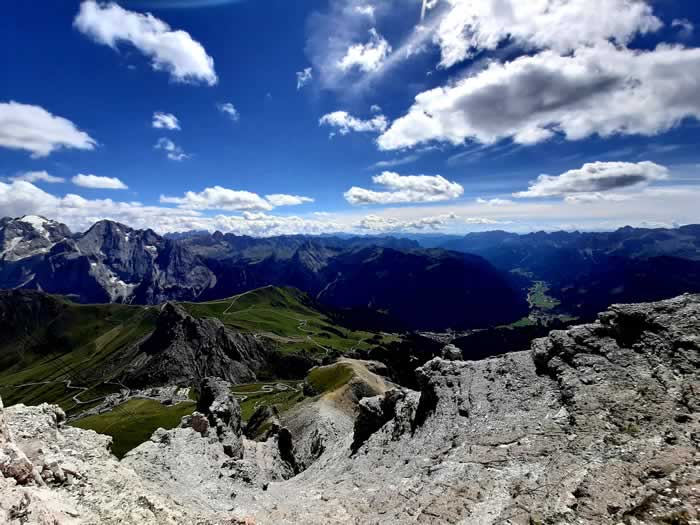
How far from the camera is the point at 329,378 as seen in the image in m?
123

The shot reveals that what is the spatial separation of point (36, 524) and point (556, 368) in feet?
122

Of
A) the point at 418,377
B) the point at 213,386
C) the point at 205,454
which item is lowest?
the point at 213,386

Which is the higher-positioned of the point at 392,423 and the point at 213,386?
the point at 392,423

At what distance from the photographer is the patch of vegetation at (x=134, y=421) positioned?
132500mm

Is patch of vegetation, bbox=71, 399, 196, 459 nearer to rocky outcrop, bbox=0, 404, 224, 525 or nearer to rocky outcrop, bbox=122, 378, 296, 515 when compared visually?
rocky outcrop, bbox=122, 378, 296, 515

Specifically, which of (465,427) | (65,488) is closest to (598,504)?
(465,427)

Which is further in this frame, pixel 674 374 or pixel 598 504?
pixel 674 374

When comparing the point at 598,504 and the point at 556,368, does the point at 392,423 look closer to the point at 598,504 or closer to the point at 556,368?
the point at 556,368

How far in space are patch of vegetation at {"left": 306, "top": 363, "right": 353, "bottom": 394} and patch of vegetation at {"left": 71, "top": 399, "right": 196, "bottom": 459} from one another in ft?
206

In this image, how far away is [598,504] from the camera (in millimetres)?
18281

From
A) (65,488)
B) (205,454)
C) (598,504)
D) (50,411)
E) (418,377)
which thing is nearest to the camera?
(598,504)

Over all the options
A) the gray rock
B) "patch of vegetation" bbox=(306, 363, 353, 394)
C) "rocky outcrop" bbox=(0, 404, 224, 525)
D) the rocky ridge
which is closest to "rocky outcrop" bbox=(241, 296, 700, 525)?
the rocky ridge

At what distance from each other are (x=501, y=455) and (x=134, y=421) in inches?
6635

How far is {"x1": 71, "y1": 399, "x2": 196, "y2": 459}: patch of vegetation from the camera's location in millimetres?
132500
